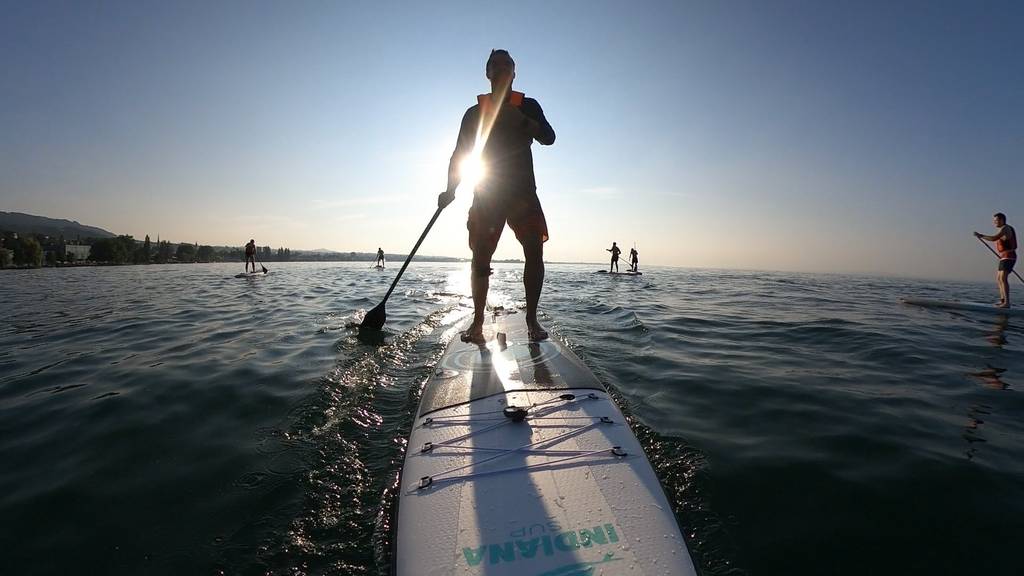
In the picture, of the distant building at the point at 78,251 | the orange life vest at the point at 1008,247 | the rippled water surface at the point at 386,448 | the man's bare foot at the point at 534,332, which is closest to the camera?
the rippled water surface at the point at 386,448

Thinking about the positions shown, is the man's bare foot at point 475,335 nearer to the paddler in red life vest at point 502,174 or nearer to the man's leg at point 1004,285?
the paddler in red life vest at point 502,174

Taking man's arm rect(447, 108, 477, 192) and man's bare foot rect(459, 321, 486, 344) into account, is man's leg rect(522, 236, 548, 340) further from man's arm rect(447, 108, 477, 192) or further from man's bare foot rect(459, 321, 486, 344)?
man's arm rect(447, 108, 477, 192)

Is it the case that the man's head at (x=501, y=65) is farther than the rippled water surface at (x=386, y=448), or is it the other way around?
the man's head at (x=501, y=65)

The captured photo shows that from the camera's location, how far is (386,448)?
8.68ft

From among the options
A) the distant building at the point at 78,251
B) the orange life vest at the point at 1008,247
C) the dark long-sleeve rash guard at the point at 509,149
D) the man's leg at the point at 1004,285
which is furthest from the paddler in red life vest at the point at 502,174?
the distant building at the point at 78,251

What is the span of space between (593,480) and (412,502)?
0.86m

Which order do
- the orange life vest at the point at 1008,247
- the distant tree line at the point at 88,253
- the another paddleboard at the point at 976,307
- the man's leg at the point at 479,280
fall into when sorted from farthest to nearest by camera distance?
the distant tree line at the point at 88,253, the orange life vest at the point at 1008,247, the another paddleboard at the point at 976,307, the man's leg at the point at 479,280

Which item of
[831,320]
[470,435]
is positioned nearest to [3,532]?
[470,435]

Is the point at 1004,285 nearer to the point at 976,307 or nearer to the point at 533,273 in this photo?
the point at 976,307

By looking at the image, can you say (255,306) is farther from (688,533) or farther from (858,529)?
(858,529)

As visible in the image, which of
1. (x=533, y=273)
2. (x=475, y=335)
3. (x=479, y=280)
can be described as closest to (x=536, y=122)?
(x=533, y=273)

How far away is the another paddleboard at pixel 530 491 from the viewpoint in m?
1.44

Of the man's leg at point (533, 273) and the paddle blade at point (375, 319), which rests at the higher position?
the man's leg at point (533, 273)

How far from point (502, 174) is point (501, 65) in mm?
1043
